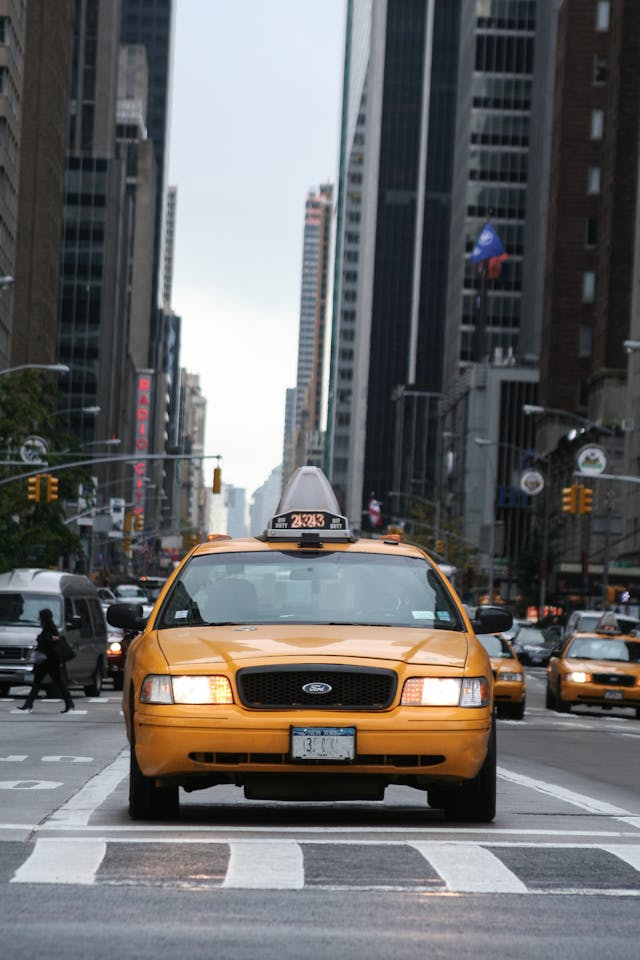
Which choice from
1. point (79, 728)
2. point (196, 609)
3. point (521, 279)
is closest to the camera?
point (196, 609)

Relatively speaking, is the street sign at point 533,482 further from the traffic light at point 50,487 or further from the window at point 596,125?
the window at point 596,125

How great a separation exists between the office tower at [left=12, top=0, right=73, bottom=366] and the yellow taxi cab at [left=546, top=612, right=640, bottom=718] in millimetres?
95647

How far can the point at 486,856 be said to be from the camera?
9.78 meters

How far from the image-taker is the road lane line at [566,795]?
536 inches

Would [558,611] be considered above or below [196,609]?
below

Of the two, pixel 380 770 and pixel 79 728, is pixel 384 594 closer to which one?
pixel 380 770

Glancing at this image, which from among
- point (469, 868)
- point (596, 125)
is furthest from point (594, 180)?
point (469, 868)

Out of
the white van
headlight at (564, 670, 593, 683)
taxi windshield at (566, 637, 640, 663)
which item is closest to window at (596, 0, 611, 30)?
the white van

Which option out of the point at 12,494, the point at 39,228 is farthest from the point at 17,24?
the point at 12,494

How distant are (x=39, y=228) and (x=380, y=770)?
126 m

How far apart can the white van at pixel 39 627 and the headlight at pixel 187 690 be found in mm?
24999

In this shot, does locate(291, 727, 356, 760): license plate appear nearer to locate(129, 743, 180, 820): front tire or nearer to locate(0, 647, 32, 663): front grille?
locate(129, 743, 180, 820): front tire

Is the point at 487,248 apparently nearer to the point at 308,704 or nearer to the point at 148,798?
the point at 148,798

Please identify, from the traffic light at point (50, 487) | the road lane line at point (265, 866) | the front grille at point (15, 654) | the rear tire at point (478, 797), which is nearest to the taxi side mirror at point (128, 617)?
the rear tire at point (478, 797)
